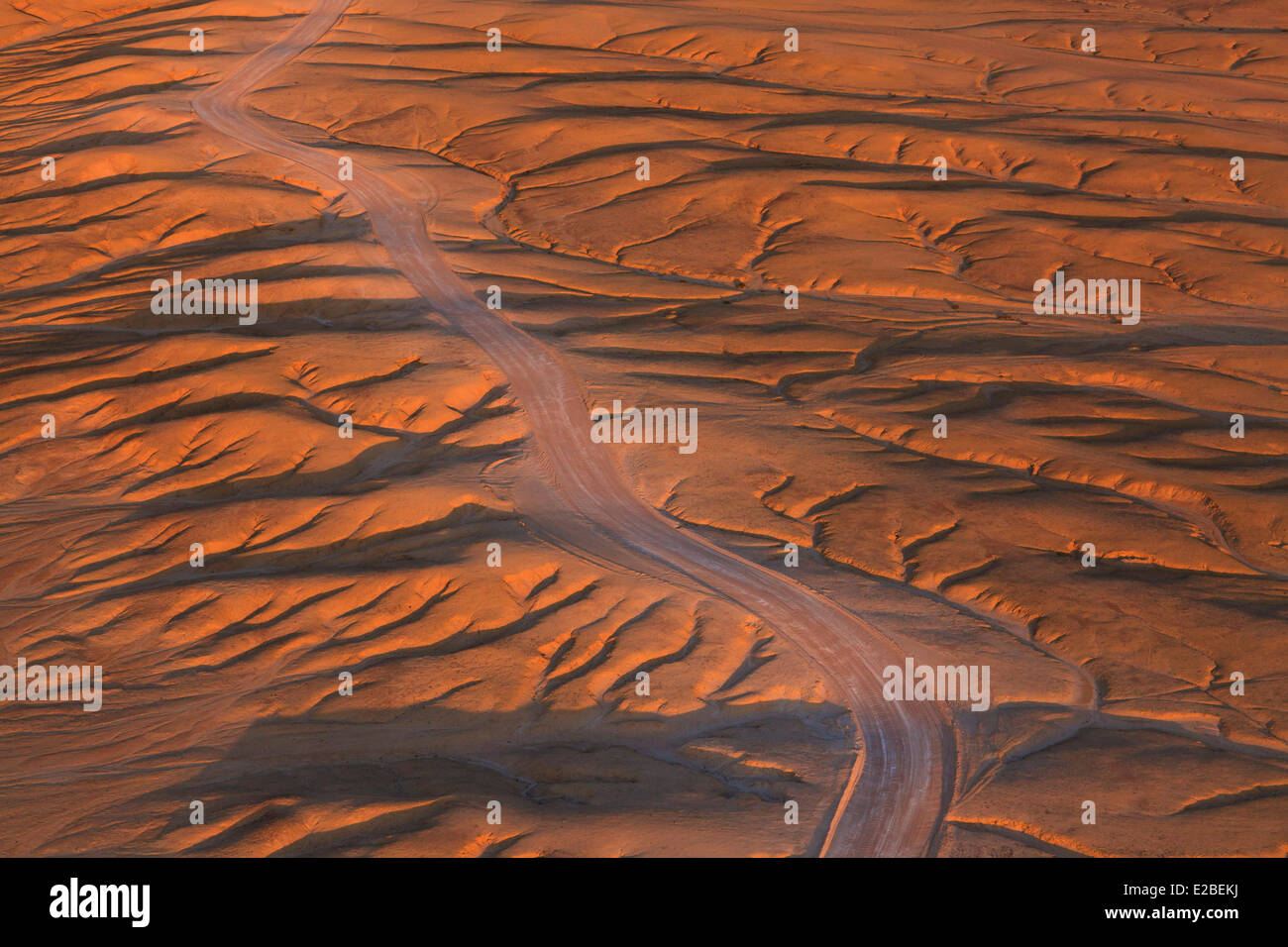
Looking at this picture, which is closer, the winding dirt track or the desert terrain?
the winding dirt track

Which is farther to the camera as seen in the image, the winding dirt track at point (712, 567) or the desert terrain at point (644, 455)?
the desert terrain at point (644, 455)

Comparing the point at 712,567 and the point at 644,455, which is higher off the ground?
the point at 644,455

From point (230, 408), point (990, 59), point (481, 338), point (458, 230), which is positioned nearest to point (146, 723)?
point (230, 408)

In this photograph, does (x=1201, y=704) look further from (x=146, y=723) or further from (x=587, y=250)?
(x=587, y=250)

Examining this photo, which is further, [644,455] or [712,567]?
[644,455]
